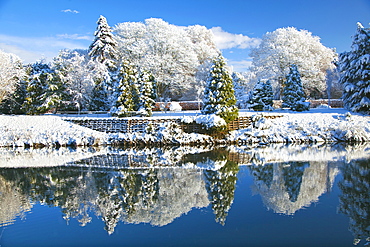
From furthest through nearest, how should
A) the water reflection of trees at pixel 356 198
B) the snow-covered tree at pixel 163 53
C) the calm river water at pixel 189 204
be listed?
the snow-covered tree at pixel 163 53 < the water reflection of trees at pixel 356 198 < the calm river water at pixel 189 204

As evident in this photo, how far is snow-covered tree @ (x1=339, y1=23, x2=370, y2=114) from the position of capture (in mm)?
23755

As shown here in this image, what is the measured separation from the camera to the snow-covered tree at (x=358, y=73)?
23755 mm

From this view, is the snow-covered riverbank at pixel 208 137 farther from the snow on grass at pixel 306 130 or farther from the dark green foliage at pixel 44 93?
the dark green foliage at pixel 44 93

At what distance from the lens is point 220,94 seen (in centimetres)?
2111

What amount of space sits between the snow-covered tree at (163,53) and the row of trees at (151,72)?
4.7 inches

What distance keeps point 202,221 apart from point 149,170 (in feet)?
19.0

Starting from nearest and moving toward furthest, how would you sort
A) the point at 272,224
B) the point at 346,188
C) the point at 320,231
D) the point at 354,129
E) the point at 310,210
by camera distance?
the point at 320,231, the point at 272,224, the point at 310,210, the point at 346,188, the point at 354,129

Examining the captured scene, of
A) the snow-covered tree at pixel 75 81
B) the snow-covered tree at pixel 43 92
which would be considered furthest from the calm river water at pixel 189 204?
the snow-covered tree at pixel 75 81

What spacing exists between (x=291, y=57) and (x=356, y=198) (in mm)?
29711

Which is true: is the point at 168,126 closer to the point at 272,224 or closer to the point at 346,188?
the point at 346,188

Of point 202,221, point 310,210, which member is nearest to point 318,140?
point 310,210

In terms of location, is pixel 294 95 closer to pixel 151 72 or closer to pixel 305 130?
pixel 305 130

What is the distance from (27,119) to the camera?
23.0m

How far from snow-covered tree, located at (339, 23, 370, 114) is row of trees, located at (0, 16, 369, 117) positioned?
0.96 ft
